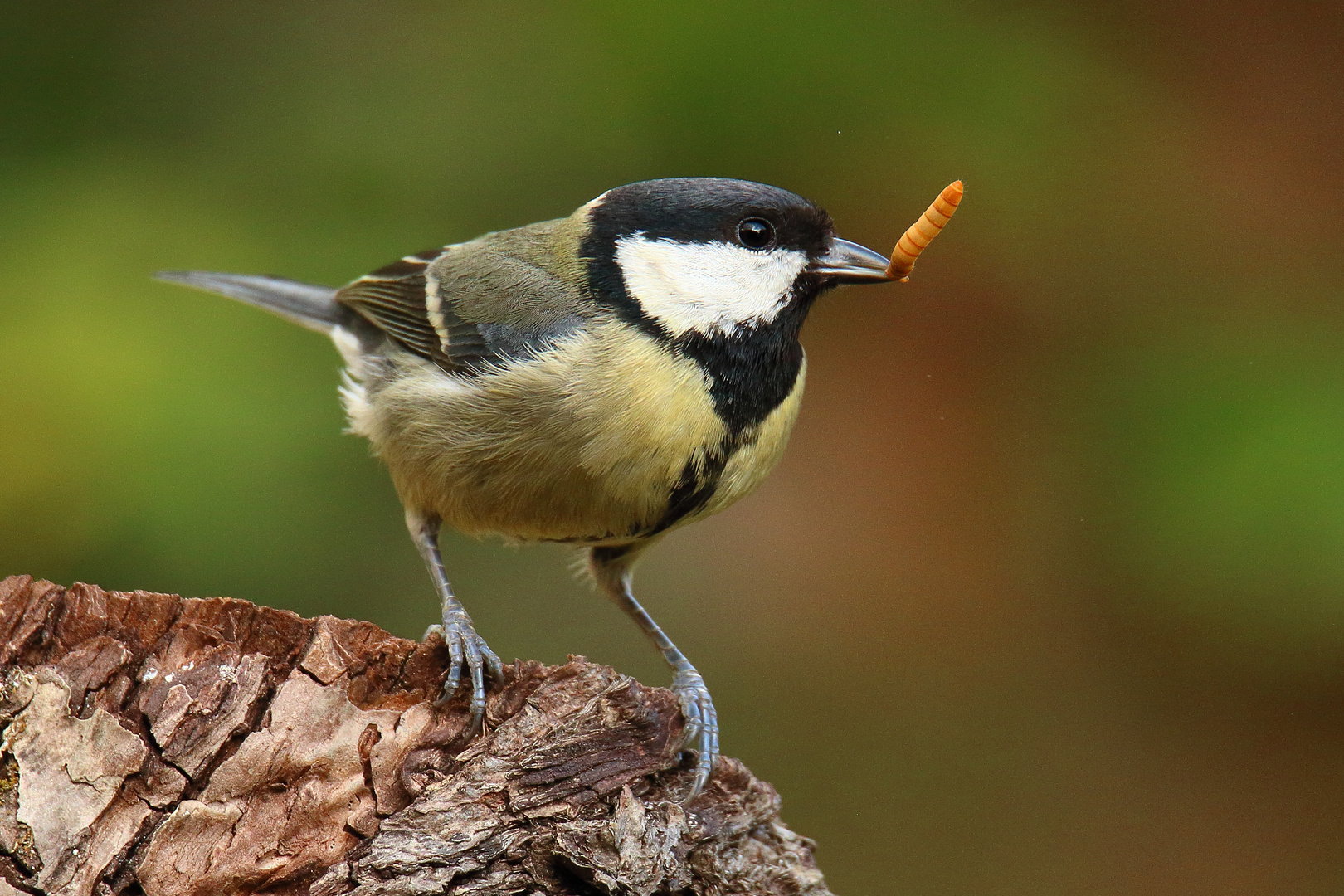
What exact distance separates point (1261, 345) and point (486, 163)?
1.85 m

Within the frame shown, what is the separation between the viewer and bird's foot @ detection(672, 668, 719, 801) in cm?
175

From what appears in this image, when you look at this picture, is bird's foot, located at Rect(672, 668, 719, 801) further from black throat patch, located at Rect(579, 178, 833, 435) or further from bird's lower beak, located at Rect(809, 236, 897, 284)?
bird's lower beak, located at Rect(809, 236, 897, 284)

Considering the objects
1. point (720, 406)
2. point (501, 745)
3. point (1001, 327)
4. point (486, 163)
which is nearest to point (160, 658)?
point (501, 745)

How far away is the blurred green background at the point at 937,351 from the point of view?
2531 mm

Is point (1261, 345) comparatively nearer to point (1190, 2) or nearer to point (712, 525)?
point (1190, 2)

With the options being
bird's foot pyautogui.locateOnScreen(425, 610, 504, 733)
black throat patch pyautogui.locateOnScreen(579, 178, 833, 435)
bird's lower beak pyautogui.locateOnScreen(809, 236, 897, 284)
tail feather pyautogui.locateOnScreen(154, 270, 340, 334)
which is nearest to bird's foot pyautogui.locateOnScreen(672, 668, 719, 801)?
bird's foot pyautogui.locateOnScreen(425, 610, 504, 733)

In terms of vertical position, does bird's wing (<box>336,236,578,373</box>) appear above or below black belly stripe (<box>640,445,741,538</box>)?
above

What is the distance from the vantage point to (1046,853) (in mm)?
2924

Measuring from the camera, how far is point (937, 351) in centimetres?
318

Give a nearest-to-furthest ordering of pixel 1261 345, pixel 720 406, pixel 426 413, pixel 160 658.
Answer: pixel 160 658 < pixel 720 406 < pixel 426 413 < pixel 1261 345

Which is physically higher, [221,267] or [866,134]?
[866,134]

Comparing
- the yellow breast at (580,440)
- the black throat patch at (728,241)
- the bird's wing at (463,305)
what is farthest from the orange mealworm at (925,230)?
the bird's wing at (463,305)

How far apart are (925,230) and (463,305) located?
3.08 ft

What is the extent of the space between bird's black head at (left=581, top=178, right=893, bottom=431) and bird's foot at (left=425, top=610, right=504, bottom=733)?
0.58m
